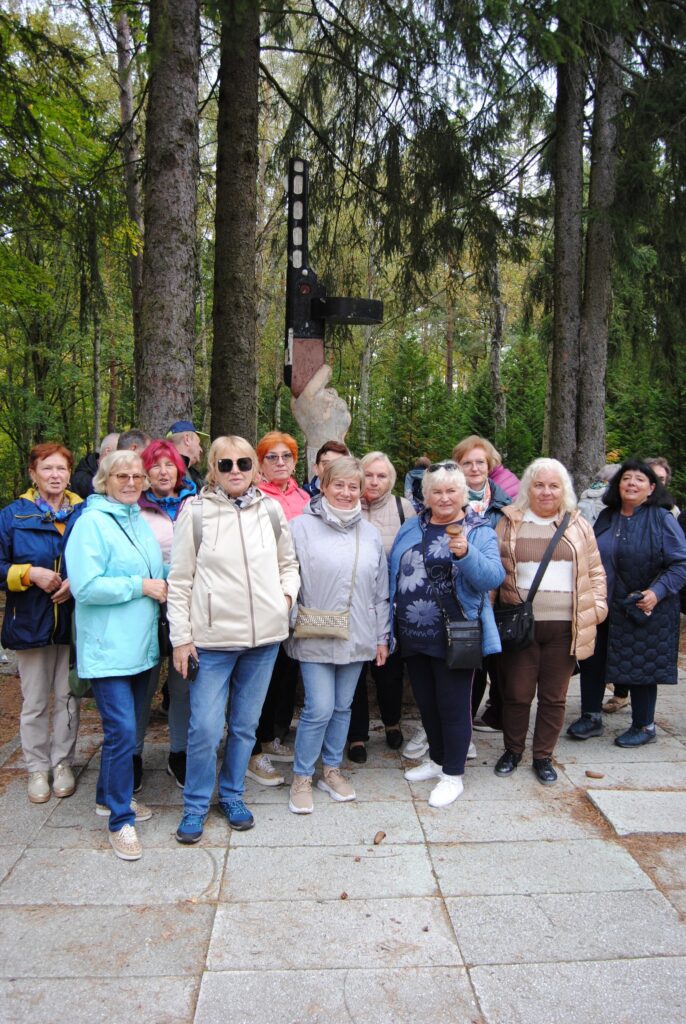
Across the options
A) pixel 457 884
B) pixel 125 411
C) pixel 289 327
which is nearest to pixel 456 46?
pixel 289 327

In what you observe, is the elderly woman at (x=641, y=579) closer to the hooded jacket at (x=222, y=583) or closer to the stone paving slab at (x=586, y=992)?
the stone paving slab at (x=586, y=992)

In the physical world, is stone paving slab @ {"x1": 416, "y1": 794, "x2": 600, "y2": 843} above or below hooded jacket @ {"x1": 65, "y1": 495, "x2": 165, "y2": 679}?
below

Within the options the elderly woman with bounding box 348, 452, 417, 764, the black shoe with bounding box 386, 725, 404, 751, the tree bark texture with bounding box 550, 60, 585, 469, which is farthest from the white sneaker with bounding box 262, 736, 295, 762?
the tree bark texture with bounding box 550, 60, 585, 469

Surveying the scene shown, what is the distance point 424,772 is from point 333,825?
0.69m

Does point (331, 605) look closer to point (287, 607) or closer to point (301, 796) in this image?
point (287, 607)

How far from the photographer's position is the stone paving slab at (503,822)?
11.3ft

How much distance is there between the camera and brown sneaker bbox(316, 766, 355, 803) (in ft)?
12.4

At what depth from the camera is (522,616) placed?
12.6 feet

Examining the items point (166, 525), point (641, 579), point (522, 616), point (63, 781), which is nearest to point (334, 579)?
point (166, 525)

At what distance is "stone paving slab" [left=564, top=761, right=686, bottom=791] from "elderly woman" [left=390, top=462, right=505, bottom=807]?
0.73 m

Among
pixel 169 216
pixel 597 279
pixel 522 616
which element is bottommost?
pixel 522 616

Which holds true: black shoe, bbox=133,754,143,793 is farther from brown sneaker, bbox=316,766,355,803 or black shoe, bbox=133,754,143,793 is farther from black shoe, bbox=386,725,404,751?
black shoe, bbox=386,725,404,751

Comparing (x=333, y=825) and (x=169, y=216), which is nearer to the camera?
(x=333, y=825)

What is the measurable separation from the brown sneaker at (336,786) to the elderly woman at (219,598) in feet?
1.66
